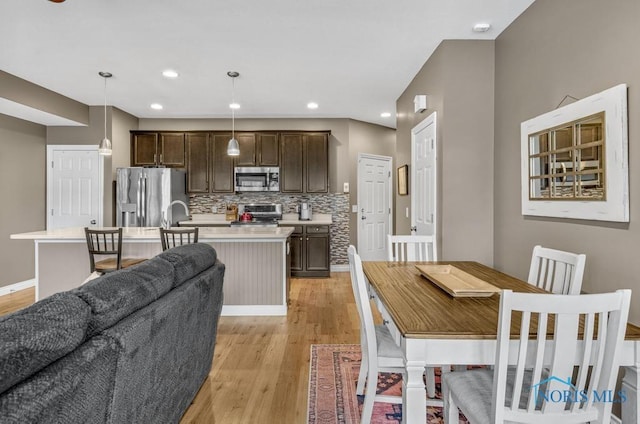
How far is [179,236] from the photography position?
3555 mm

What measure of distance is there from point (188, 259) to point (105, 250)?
1.94 m

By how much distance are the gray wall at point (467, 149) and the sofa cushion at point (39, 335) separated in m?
2.94

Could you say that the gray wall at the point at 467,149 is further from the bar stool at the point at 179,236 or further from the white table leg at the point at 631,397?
the bar stool at the point at 179,236

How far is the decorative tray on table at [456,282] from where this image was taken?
178 cm

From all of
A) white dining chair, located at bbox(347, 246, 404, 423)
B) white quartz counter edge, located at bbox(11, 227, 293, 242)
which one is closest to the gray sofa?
white dining chair, located at bbox(347, 246, 404, 423)

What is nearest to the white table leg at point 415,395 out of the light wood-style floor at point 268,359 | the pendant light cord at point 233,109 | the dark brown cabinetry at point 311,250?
the light wood-style floor at point 268,359

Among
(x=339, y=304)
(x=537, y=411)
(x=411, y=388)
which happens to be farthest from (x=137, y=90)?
(x=537, y=411)

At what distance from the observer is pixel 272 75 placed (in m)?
Result: 4.33

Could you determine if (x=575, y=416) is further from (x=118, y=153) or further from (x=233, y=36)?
(x=118, y=153)

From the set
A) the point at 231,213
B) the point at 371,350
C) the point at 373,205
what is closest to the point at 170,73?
the point at 231,213

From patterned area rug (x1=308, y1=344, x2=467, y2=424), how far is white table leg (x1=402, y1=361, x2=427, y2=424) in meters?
0.85

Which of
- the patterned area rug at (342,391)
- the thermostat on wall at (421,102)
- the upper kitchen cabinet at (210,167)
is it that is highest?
the thermostat on wall at (421,102)

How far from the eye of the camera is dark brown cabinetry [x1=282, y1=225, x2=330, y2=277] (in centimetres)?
589

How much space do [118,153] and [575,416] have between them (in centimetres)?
625
